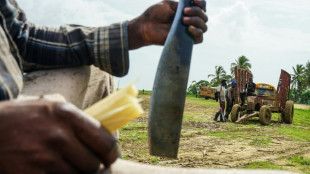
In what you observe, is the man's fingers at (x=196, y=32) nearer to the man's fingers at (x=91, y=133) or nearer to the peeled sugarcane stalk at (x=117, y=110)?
the peeled sugarcane stalk at (x=117, y=110)

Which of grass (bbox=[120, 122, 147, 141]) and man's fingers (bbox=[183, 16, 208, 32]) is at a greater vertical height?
man's fingers (bbox=[183, 16, 208, 32])

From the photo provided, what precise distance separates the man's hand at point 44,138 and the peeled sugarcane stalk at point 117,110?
17 centimetres

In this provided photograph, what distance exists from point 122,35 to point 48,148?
996mm

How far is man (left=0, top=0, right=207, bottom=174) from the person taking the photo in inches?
25.7

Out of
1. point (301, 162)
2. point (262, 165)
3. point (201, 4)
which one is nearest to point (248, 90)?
point (301, 162)

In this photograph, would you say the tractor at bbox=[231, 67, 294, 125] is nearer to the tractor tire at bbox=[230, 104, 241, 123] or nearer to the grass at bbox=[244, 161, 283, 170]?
the tractor tire at bbox=[230, 104, 241, 123]

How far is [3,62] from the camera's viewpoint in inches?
38.5

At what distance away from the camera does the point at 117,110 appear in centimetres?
88

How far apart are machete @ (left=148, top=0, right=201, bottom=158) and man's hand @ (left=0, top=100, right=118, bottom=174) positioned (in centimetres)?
66

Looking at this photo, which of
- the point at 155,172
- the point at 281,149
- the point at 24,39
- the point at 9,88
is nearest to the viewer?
the point at 155,172

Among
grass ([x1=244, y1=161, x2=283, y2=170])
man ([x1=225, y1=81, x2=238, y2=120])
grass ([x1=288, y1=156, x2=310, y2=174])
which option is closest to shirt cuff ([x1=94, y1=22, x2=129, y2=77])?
grass ([x1=244, y1=161, x2=283, y2=170])

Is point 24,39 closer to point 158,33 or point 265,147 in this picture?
point 158,33

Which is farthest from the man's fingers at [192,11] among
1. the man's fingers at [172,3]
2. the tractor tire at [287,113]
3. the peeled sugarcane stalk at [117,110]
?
the tractor tire at [287,113]

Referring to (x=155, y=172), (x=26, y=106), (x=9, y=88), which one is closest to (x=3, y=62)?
(x=9, y=88)
